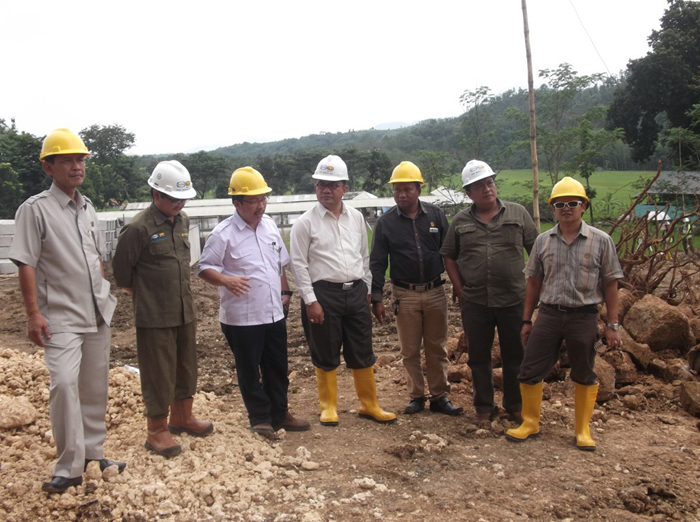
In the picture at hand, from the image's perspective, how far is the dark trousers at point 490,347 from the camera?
4637 mm

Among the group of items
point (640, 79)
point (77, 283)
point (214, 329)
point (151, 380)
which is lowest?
point (214, 329)

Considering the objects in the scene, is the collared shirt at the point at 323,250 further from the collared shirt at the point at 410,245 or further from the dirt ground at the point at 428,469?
the dirt ground at the point at 428,469

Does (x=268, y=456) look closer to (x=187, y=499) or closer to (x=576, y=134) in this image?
(x=187, y=499)

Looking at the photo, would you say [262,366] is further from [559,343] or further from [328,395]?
[559,343]

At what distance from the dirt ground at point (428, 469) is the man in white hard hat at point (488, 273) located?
362 millimetres

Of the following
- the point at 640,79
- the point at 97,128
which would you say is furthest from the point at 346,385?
the point at 97,128

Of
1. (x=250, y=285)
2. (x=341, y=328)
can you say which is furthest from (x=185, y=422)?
(x=341, y=328)

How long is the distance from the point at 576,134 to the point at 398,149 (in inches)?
1687

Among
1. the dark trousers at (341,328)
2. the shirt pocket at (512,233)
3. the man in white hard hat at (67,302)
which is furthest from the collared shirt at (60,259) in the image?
the shirt pocket at (512,233)

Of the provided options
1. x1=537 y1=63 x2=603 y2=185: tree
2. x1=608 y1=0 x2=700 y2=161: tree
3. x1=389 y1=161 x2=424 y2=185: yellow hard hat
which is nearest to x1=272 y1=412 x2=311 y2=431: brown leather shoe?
x1=389 y1=161 x2=424 y2=185: yellow hard hat

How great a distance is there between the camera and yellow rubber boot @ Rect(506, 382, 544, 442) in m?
4.44

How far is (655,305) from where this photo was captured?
6.05 meters

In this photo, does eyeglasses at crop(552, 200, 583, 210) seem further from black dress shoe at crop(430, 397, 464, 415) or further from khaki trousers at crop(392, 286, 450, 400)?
black dress shoe at crop(430, 397, 464, 415)

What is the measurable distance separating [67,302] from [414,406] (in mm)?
2747
